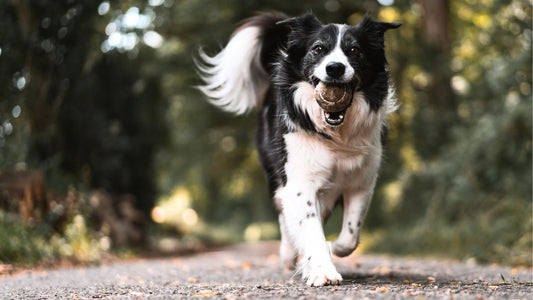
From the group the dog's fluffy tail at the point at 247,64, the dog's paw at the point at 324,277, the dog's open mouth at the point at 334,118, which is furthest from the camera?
the dog's fluffy tail at the point at 247,64

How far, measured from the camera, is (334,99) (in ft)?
12.8

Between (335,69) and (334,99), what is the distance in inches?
9.5

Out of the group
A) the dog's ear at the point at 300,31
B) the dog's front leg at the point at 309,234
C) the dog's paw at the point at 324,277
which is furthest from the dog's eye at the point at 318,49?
the dog's paw at the point at 324,277

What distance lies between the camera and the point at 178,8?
1199 cm

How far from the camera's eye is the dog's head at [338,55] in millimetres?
3785

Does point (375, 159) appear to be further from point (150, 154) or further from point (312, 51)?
point (150, 154)

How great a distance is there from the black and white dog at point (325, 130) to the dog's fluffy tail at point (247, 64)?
73 cm

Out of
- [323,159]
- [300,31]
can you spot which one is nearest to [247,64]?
[300,31]

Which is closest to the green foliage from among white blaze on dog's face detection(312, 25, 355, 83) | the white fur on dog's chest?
the white fur on dog's chest

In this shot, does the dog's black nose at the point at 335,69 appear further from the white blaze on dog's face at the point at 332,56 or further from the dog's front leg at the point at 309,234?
the dog's front leg at the point at 309,234

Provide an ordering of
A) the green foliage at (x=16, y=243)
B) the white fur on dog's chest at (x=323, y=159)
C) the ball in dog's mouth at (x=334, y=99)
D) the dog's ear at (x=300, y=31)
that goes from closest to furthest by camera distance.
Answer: the ball in dog's mouth at (x=334, y=99) → the white fur on dog's chest at (x=323, y=159) → the dog's ear at (x=300, y=31) → the green foliage at (x=16, y=243)

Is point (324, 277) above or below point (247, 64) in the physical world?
below

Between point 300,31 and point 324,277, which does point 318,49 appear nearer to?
point 300,31

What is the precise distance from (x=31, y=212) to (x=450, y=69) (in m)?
7.77
